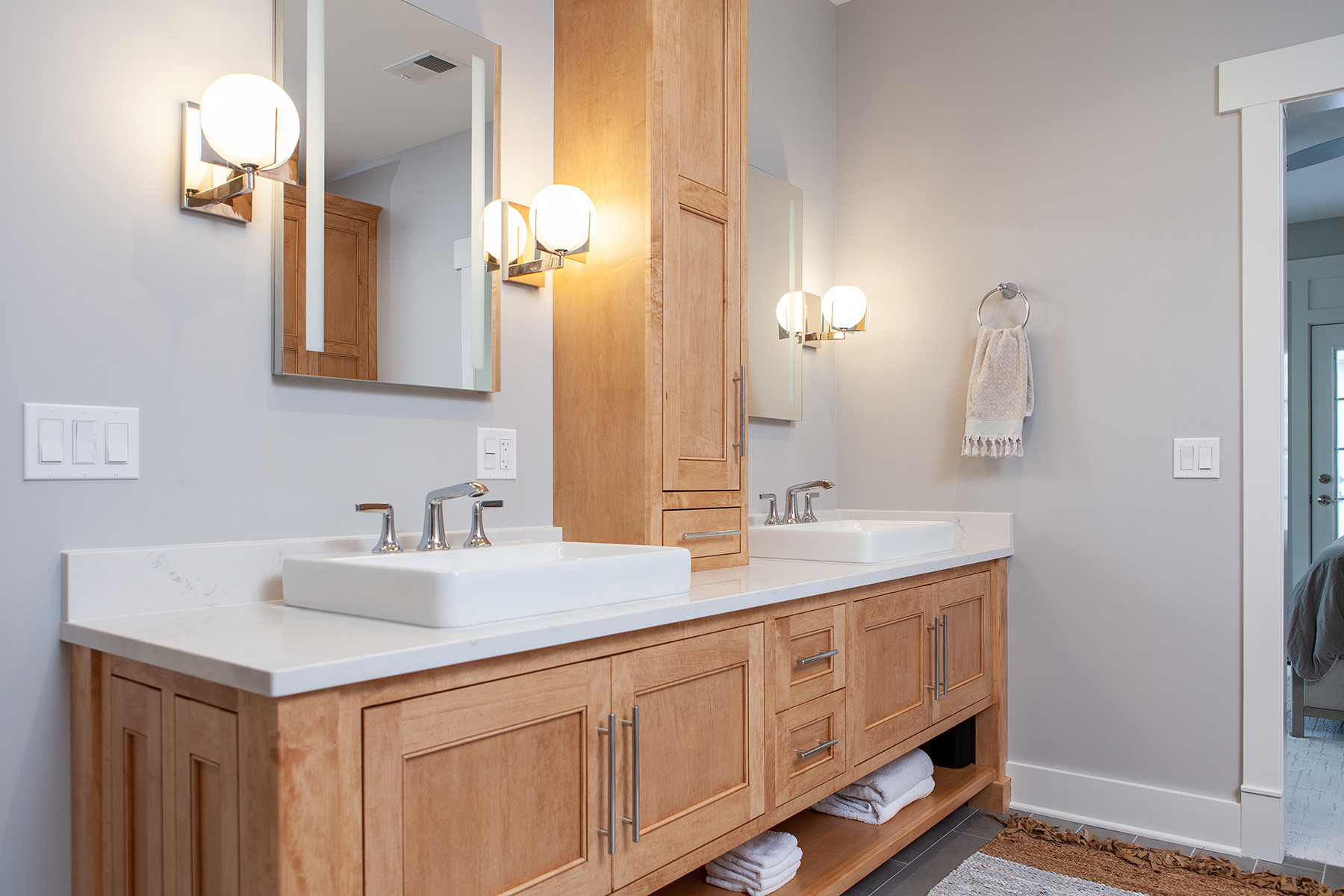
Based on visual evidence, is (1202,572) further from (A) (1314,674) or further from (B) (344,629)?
(B) (344,629)

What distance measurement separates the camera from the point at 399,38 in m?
1.71

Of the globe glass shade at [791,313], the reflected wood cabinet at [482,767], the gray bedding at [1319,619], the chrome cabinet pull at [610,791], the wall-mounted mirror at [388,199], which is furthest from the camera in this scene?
the gray bedding at [1319,619]

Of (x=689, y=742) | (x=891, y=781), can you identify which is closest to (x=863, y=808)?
(x=891, y=781)

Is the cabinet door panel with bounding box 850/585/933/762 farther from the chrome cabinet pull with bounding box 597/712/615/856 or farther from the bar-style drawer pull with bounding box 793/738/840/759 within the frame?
the chrome cabinet pull with bounding box 597/712/615/856

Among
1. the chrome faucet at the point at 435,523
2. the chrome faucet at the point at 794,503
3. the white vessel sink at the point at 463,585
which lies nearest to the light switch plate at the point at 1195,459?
the chrome faucet at the point at 794,503

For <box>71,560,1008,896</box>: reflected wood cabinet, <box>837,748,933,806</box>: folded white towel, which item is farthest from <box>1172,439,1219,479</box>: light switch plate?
<box>71,560,1008,896</box>: reflected wood cabinet

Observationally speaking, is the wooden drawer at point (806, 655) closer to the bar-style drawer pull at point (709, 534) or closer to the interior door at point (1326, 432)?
the bar-style drawer pull at point (709, 534)

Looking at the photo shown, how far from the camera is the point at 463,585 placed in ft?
3.78

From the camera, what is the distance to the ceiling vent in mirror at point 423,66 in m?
1.71

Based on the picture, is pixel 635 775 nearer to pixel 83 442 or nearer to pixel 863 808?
pixel 83 442

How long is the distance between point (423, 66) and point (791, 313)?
1360 mm

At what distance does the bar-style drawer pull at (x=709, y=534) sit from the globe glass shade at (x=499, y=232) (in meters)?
0.70

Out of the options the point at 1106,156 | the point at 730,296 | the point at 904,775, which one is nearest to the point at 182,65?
the point at 730,296

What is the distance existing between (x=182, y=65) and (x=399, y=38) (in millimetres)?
436
